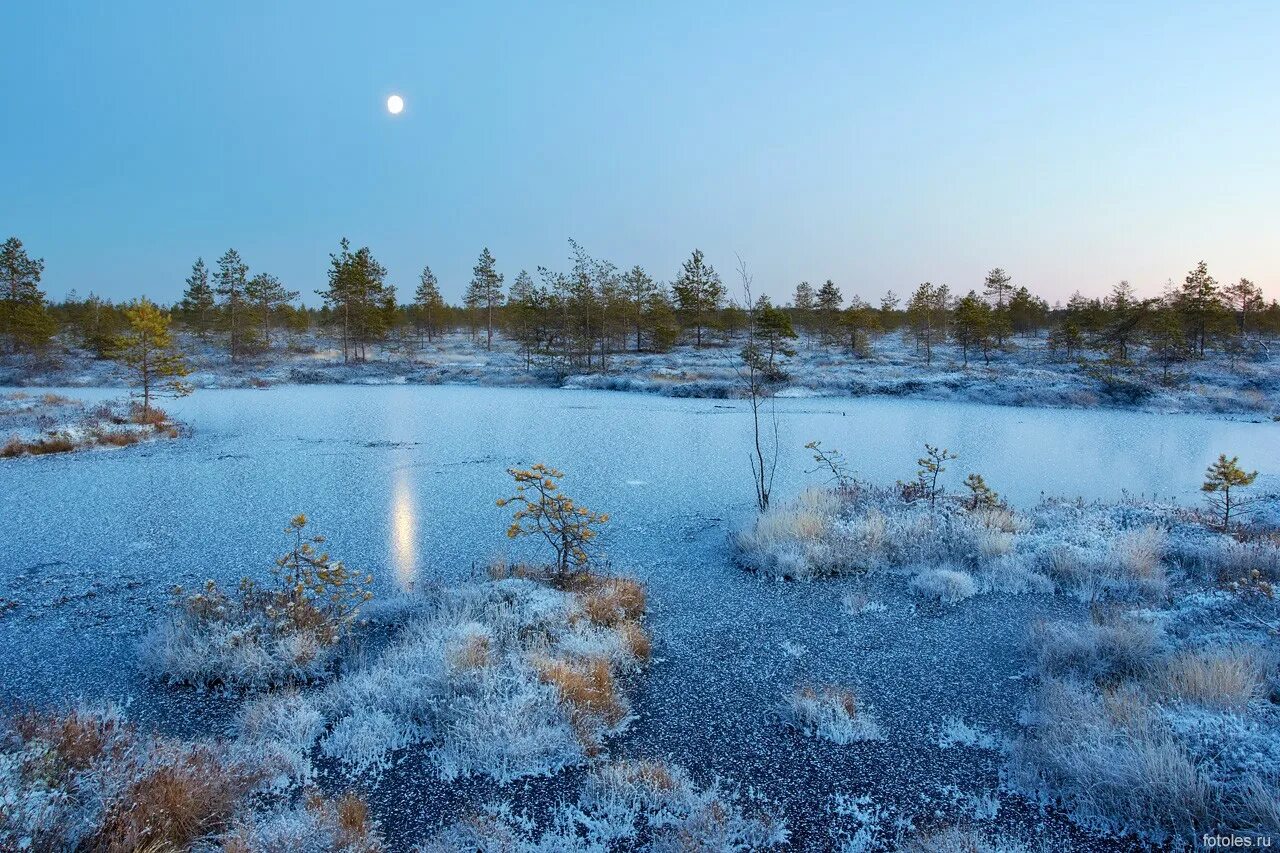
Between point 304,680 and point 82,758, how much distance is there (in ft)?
4.60

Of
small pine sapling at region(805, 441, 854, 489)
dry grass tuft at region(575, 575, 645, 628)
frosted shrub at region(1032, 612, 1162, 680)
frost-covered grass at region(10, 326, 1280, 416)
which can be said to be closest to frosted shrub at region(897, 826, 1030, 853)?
frosted shrub at region(1032, 612, 1162, 680)

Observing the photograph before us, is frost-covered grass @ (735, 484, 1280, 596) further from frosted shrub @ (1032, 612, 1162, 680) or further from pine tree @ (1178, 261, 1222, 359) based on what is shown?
pine tree @ (1178, 261, 1222, 359)

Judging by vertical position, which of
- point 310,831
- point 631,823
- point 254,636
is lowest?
point 631,823

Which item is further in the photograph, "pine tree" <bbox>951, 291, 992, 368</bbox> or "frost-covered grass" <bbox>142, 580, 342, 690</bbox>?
"pine tree" <bbox>951, 291, 992, 368</bbox>

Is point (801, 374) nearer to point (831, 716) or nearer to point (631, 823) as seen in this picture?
point (831, 716)


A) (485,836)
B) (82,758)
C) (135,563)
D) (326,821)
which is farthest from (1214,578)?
(135,563)

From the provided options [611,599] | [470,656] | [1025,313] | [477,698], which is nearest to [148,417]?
[611,599]

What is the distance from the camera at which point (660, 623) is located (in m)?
5.87

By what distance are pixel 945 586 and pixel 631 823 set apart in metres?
4.44

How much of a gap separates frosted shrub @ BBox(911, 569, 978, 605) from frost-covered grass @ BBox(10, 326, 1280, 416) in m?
22.9

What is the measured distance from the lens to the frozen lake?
448cm

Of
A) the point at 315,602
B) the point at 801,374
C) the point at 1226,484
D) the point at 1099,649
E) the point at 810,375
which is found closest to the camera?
the point at 1099,649

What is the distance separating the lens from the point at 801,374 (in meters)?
35.4

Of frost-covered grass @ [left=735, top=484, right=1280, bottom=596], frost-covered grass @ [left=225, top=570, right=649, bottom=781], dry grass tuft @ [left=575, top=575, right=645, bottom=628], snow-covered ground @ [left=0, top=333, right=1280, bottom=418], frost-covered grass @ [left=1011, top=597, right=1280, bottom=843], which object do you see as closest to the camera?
frost-covered grass @ [left=1011, top=597, right=1280, bottom=843]
